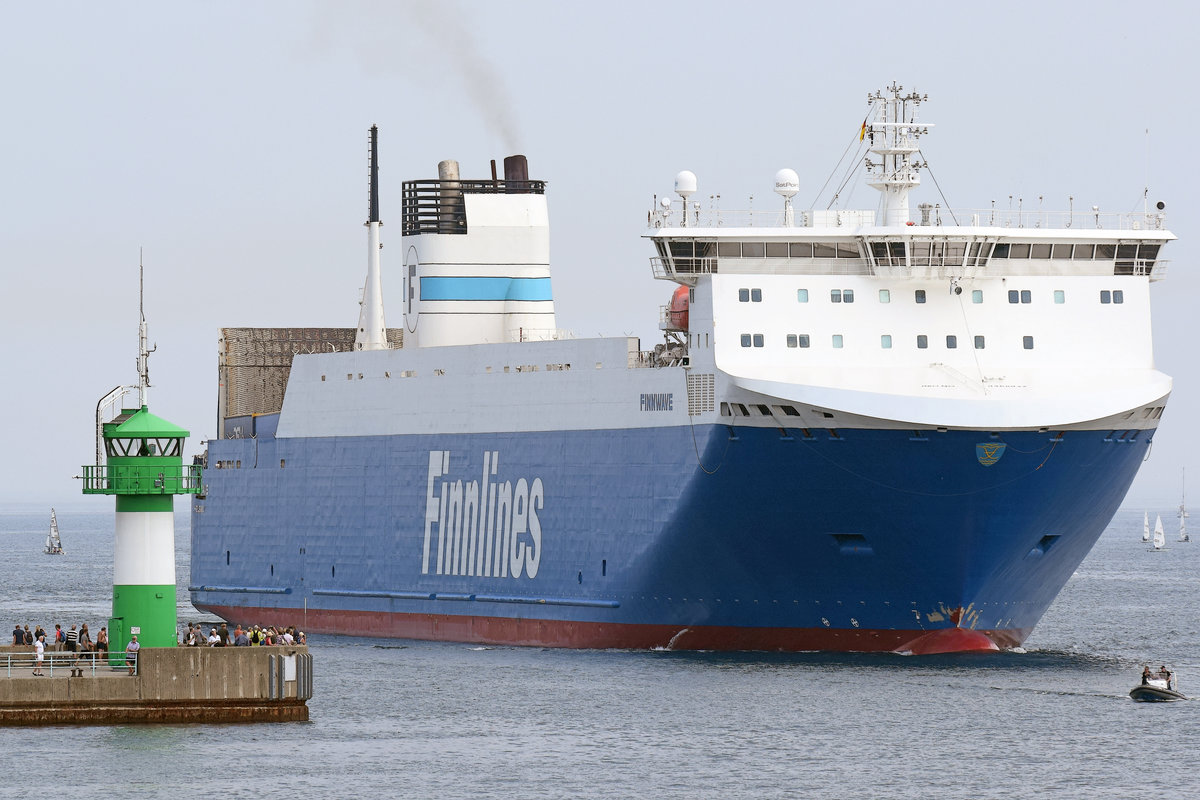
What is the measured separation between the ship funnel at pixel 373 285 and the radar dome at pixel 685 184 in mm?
16405

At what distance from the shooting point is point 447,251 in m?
55.9

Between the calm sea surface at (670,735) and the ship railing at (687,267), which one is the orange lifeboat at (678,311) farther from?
Result: the calm sea surface at (670,735)

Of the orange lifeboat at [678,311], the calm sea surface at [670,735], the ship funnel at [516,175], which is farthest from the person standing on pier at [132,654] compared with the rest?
the ship funnel at [516,175]

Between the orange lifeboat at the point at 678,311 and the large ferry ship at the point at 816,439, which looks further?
the orange lifeboat at the point at 678,311

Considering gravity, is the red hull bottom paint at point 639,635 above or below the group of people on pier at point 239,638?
below

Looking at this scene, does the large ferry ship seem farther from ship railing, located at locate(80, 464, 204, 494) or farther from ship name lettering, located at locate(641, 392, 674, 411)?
ship railing, located at locate(80, 464, 204, 494)

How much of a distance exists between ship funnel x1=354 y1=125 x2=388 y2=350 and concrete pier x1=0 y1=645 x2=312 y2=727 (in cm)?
2345

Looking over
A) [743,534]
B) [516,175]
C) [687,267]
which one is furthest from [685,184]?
[516,175]

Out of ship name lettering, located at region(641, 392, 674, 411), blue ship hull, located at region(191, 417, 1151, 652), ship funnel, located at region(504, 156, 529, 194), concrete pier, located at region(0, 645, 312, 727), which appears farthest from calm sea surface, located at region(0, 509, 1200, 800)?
ship funnel, located at region(504, 156, 529, 194)

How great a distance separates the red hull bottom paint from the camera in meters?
43.7

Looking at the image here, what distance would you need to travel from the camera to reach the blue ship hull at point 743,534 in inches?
1654

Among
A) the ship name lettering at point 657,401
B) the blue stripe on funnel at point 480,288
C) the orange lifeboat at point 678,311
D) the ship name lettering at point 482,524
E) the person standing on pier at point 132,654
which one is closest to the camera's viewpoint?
the person standing on pier at point 132,654

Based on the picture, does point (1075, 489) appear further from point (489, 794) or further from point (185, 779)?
point (185, 779)

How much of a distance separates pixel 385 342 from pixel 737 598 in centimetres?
1869
